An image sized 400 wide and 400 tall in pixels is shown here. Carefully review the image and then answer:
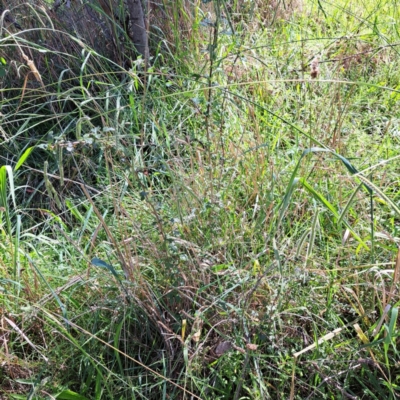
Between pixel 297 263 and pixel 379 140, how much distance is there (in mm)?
929

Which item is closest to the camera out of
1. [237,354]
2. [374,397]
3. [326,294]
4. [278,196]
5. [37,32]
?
[374,397]

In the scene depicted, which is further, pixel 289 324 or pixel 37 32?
pixel 37 32

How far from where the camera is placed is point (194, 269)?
1.52m

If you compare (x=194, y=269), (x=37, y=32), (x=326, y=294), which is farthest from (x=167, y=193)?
(x=37, y=32)

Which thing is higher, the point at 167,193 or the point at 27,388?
the point at 167,193

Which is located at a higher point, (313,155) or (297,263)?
(313,155)

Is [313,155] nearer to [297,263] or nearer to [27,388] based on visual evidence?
[297,263]

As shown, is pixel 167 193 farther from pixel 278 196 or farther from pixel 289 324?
pixel 289 324

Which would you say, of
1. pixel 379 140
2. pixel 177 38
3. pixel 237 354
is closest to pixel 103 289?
pixel 237 354

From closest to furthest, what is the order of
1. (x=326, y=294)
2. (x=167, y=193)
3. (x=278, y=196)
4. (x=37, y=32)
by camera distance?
(x=326, y=294) < (x=278, y=196) < (x=167, y=193) < (x=37, y=32)

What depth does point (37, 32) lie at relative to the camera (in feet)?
9.36

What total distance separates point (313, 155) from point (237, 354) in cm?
84

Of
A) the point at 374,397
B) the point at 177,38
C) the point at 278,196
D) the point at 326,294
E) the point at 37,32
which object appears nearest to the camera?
the point at 374,397

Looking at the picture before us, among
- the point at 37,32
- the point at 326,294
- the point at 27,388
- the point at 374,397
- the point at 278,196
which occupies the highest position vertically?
the point at 37,32
